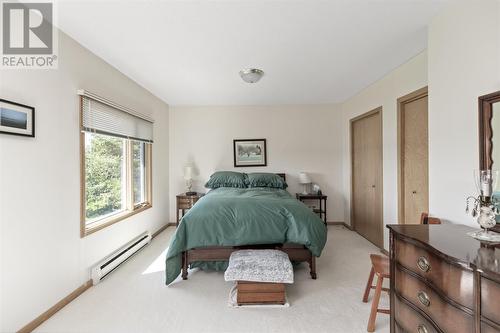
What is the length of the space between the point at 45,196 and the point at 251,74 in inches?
94.5

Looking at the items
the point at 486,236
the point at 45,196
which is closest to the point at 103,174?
the point at 45,196

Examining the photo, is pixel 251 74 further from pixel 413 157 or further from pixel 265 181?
pixel 413 157

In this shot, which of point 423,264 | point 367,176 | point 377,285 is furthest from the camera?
point 367,176

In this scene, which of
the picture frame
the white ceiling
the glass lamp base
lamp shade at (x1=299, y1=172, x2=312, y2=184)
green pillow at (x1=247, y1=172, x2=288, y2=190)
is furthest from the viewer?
lamp shade at (x1=299, y1=172, x2=312, y2=184)

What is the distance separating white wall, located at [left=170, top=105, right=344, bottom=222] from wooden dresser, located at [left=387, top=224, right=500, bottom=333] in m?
3.19

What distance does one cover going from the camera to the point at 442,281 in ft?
3.60

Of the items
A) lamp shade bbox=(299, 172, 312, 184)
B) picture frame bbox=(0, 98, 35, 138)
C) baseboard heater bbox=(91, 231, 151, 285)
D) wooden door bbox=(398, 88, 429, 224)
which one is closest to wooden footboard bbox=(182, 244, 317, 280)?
baseboard heater bbox=(91, 231, 151, 285)

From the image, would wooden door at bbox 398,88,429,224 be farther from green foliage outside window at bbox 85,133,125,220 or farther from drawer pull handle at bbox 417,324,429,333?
green foliage outside window at bbox 85,133,125,220

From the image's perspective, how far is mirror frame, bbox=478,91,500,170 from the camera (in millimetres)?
1413

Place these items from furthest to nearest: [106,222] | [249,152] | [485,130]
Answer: [249,152]
[106,222]
[485,130]

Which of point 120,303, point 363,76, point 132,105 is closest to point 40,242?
point 120,303

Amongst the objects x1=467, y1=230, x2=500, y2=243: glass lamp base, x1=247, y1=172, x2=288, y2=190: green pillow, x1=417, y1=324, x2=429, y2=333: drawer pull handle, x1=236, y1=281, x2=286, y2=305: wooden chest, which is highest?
x1=247, y1=172, x2=288, y2=190: green pillow

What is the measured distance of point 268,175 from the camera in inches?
166

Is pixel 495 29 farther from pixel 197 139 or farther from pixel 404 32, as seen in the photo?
pixel 197 139
